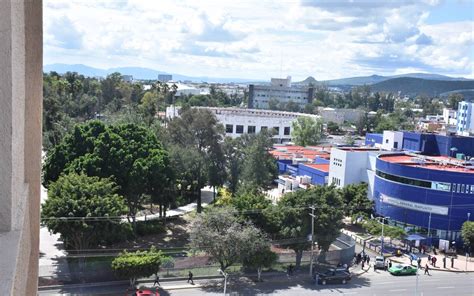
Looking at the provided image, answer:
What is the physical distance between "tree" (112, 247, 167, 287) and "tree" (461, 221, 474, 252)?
23599 mm

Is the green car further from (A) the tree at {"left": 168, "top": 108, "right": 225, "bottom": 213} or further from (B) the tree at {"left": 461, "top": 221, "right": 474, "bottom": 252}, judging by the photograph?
(A) the tree at {"left": 168, "top": 108, "right": 225, "bottom": 213}

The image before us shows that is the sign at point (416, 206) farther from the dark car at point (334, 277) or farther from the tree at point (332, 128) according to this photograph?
the tree at point (332, 128)

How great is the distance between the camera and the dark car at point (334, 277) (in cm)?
3117

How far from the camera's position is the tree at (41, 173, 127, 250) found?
27.5m

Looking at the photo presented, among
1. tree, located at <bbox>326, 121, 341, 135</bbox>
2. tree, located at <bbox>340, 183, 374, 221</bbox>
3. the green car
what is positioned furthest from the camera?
tree, located at <bbox>326, 121, 341, 135</bbox>

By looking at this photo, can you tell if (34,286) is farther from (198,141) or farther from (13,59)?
(198,141)

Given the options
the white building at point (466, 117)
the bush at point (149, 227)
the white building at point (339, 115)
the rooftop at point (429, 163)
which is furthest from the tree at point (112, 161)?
the white building at point (339, 115)

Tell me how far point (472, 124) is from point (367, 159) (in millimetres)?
66377

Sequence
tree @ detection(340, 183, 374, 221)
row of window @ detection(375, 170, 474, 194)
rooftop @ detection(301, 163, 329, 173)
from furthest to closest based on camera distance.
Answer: rooftop @ detection(301, 163, 329, 173) < tree @ detection(340, 183, 374, 221) < row of window @ detection(375, 170, 474, 194)

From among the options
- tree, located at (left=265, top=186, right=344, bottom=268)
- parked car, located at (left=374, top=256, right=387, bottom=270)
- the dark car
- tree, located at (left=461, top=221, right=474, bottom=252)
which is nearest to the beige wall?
tree, located at (left=265, top=186, right=344, bottom=268)

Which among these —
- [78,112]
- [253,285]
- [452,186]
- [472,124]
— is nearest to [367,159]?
[452,186]

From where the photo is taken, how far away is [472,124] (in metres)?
107

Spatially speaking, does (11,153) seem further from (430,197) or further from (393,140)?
(393,140)

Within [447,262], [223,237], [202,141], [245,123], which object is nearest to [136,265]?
[223,237]
